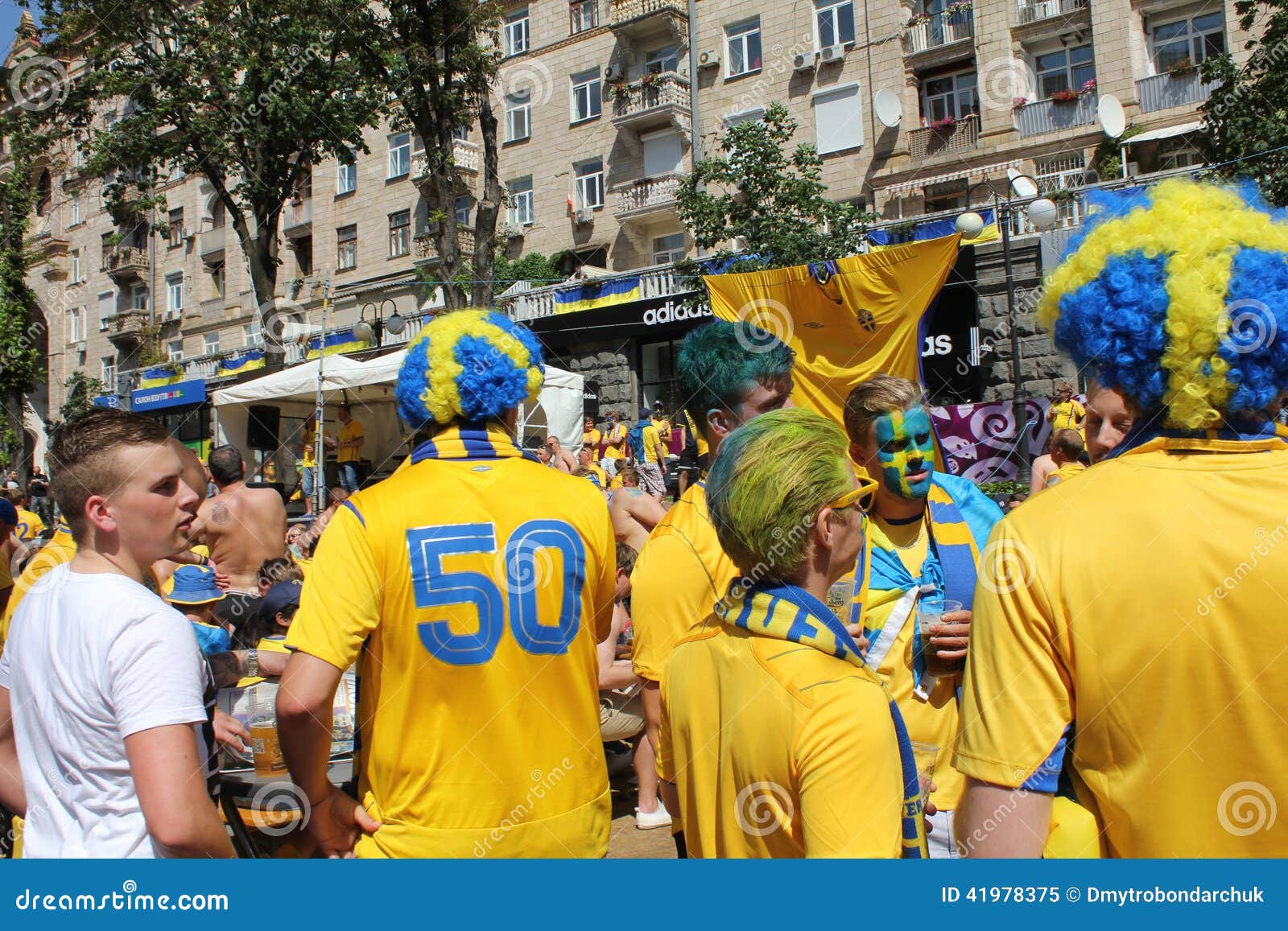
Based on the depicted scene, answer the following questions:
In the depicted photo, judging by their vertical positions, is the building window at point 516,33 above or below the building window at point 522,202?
above

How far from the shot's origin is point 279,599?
4480 millimetres

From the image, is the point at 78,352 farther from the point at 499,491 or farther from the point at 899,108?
the point at 499,491

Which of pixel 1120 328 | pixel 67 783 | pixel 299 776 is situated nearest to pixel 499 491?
pixel 299 776

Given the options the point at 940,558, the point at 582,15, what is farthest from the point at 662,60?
the point at 940,558

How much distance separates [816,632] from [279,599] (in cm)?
355

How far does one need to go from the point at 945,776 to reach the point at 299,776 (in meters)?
1.68

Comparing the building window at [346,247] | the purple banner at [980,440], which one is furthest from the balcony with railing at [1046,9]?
the building window at [346,247]

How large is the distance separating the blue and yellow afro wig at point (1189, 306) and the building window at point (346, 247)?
1386 inches

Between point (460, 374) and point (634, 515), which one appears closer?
point (460, 374)

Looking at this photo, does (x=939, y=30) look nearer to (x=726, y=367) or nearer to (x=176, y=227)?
(x=726, y=367)

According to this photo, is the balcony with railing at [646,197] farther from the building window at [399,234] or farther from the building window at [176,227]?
the building window at [176,227]

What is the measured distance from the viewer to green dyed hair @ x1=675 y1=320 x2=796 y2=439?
2766 mm

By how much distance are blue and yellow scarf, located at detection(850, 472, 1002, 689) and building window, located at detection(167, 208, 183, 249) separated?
44603 mm

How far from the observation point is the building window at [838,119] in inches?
973
